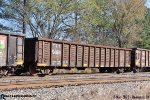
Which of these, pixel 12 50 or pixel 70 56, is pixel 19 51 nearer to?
pixel 12 50

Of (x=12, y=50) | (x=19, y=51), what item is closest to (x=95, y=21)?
(x=19, y=51)

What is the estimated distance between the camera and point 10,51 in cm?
2203

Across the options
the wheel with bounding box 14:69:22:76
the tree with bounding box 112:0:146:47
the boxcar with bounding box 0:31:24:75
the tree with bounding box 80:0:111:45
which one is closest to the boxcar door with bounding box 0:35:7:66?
the boxcar with bounding box 0:31:24:75

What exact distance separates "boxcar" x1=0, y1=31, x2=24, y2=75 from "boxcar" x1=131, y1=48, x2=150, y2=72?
19518 mm

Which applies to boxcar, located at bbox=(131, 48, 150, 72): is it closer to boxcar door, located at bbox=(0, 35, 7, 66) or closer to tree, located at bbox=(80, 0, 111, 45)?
tree, located at bbox=(80, 0, 111, 45)

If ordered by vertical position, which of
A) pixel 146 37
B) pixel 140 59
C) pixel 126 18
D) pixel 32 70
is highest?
pixel 126 18

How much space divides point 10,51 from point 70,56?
8589 millimetres

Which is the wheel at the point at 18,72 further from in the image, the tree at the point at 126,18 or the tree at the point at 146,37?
the tree at the point at 146,37

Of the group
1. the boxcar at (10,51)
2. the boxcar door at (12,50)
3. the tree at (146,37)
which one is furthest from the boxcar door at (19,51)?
the tree at (146,37)

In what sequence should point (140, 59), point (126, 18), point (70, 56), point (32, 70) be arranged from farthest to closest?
point (126, 18) < point (140, 59) < point (70, 56) < point (32, 70)

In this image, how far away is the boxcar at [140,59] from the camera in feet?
132

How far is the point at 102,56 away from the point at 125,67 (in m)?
5.24

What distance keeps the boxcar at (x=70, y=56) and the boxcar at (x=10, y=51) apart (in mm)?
2765

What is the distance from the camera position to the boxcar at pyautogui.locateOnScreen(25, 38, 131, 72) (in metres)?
26.0
